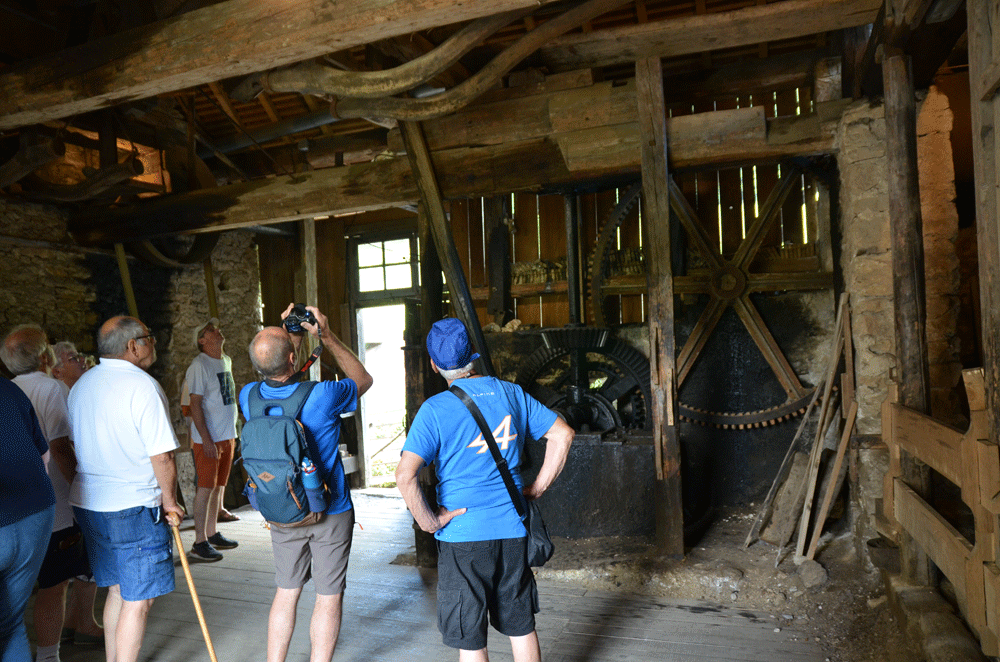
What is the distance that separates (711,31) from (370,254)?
538 centimetres

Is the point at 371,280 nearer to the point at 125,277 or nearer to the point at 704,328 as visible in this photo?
the point at 125,277

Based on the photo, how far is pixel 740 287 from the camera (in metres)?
Answer: 5.55

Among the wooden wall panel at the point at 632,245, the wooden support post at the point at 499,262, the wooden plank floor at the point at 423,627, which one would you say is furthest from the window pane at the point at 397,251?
the wooden plank floor at the point at 423,627

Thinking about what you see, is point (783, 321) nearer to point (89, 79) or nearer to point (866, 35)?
point (866, 35)

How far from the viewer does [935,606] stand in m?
2.92

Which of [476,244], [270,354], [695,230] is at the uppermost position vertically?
[476,244]

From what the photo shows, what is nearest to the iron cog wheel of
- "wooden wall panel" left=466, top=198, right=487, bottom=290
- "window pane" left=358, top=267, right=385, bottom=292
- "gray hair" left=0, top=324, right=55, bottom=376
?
"wooden wall panel" left=466, top=198, right=487, bottom=290

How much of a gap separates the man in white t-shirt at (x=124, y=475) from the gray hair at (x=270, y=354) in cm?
47

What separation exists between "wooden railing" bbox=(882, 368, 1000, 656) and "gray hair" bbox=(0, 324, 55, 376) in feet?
12.8

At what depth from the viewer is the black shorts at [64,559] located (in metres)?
3.07

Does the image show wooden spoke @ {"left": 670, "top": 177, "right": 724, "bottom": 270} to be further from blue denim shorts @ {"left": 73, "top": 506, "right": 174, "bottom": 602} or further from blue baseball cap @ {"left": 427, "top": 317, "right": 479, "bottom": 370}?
blue denim shorts @ {"left": 73, "top": 506, "right": 174, "bottom": 602}

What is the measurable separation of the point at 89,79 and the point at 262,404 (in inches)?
107

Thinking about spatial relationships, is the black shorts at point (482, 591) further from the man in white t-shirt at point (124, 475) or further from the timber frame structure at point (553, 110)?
the timber frame structure at point (553, 110)

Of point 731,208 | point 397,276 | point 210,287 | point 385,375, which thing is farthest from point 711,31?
point 385,375
